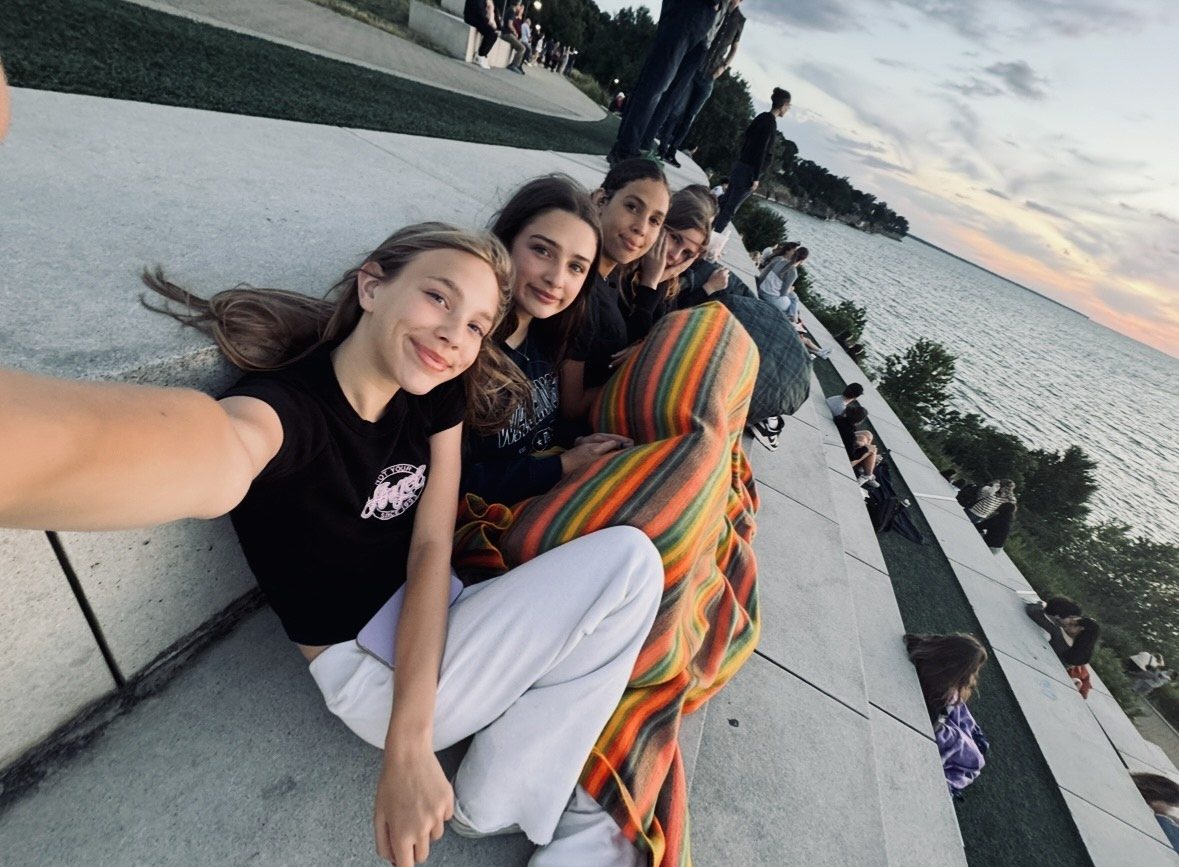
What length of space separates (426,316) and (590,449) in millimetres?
951

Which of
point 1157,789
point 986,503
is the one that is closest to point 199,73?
point 1157,789

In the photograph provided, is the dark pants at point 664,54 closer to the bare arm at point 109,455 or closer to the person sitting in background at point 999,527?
the bare arm at point 109,455

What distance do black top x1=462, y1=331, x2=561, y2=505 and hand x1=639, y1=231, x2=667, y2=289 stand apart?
3.66 feet

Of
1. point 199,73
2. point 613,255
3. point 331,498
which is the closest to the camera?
point 331,498

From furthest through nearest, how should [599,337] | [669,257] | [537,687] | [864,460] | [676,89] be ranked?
1. [864,460]
2. [676,89]
3. [669,257]
4. [599,337]
5. [537,687]

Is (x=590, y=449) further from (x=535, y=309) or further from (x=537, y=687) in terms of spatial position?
(x=537, y=687)

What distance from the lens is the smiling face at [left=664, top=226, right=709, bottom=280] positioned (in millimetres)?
3223

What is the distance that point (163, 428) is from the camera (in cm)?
76

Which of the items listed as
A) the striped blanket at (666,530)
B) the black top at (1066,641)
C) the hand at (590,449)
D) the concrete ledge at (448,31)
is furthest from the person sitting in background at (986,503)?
the concrete ledge at (448,31)

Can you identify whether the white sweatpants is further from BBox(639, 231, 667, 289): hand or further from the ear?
BBox(639, 231, 667, 289): hand

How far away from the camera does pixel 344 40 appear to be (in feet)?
28.1

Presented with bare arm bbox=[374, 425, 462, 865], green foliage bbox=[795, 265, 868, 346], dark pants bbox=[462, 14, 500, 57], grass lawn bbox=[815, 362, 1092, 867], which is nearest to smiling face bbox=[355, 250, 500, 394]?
bare arm bbox=[374, 425, 462, 865]

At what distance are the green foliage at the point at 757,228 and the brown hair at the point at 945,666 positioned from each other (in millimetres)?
16582

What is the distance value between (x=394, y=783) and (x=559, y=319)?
1656 mm
